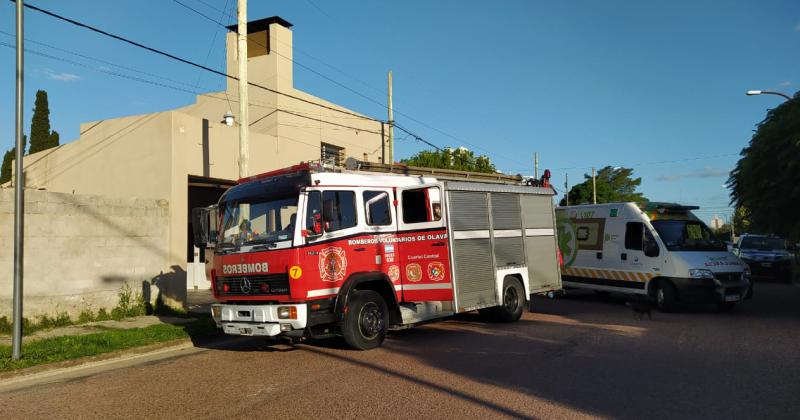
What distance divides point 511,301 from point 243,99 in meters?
7.56

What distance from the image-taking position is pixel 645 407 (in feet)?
19.1

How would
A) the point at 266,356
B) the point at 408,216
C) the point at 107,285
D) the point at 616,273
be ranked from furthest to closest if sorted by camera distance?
the point at 616,273, the point at 107,285, the point at 408,216, the point at 266,356

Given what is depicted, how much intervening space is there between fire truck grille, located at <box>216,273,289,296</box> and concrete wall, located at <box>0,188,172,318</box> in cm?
434

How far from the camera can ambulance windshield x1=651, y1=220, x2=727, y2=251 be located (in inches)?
531

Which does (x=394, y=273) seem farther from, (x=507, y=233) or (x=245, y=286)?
(x=507, y=233)

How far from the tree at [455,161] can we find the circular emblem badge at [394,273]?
24995 mm

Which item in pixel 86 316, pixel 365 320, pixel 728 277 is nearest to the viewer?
pixel 365 320

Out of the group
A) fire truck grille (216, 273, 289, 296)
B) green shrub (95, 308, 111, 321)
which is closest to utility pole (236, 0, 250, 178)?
green shrub (95, 308, 111, 321)

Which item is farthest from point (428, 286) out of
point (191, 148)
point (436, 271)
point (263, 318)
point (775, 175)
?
point (191, 148)

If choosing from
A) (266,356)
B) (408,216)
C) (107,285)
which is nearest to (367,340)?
(266,356)

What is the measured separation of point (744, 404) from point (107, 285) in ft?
38.1

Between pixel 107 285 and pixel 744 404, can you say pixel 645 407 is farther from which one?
pixel 107 285

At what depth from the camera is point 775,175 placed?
1239 centimetres

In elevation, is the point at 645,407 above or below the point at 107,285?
below
